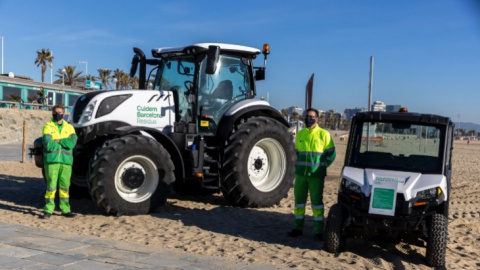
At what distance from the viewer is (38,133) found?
33.6 meters

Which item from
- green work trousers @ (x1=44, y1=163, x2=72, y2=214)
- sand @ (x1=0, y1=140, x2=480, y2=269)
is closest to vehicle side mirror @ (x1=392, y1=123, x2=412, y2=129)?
sand @ (x1=0, y1=140, x2=480, y2=269)

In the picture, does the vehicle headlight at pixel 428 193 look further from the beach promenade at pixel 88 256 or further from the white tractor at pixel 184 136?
the white tractor at pixel 184 136

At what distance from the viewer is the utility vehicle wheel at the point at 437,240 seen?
5496 mm

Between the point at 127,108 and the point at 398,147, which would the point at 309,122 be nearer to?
the point at 398,147

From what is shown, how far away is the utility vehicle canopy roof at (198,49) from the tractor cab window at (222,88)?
0.53 ft

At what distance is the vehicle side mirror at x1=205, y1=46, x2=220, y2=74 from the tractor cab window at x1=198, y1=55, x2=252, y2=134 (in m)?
0.73

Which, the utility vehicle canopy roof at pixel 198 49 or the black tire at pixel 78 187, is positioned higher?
the utility vehicle canopy roof at pixel 198 49

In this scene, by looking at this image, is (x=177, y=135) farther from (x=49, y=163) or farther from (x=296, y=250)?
(x=296, y=250)

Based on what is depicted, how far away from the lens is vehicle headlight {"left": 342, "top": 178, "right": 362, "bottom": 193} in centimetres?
586

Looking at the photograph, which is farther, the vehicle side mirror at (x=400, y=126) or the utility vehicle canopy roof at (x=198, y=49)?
the utility vehicle canopy roof at (x=198, y=49)

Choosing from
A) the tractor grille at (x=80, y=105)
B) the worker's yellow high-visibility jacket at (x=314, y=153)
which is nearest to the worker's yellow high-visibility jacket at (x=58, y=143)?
the tractor grille at (x=80, y=105)

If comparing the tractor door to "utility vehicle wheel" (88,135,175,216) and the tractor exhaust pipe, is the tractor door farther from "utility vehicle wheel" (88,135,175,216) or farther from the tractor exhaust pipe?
"utility vehicle wheel" (88,135,175,216)

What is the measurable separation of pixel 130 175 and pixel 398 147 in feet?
13.2

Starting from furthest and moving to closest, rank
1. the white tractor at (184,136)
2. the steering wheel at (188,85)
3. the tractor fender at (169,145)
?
the steering wheel at (188,85) < the tractor fender at (169,145) < the white tractor at (184,136)
